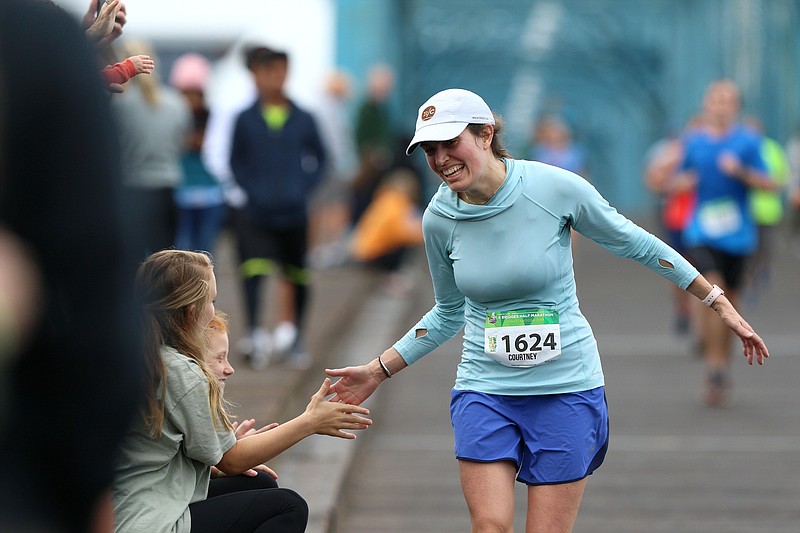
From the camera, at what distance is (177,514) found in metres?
3.34

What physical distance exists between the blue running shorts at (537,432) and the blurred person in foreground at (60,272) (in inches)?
98.6

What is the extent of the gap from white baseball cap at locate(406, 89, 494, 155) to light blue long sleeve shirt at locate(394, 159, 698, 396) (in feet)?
0.68

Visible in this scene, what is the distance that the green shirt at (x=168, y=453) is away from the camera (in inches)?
129

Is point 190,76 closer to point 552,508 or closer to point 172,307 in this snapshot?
point 552,508

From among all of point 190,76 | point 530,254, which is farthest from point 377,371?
point 190,76

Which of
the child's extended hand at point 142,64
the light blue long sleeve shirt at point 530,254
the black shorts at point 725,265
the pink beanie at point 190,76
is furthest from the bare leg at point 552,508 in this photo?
the pink beanie at point 190,76

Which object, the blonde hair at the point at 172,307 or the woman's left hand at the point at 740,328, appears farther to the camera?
the woman's left hand at the point at 740,328

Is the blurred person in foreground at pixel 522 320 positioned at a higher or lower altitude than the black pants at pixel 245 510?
higher

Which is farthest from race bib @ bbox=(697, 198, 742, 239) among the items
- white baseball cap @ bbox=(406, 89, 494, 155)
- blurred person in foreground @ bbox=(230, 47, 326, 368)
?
white baseball cap @ bbox=(406, 89, 494, 155)

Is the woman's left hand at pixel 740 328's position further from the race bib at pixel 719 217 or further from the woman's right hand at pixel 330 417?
the race bib at pixel 719 217

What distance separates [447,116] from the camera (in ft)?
12.3

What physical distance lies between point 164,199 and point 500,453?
17.2ft

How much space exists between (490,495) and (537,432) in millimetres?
198

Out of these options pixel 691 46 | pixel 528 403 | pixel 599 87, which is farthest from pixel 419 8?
pixel 528 403
